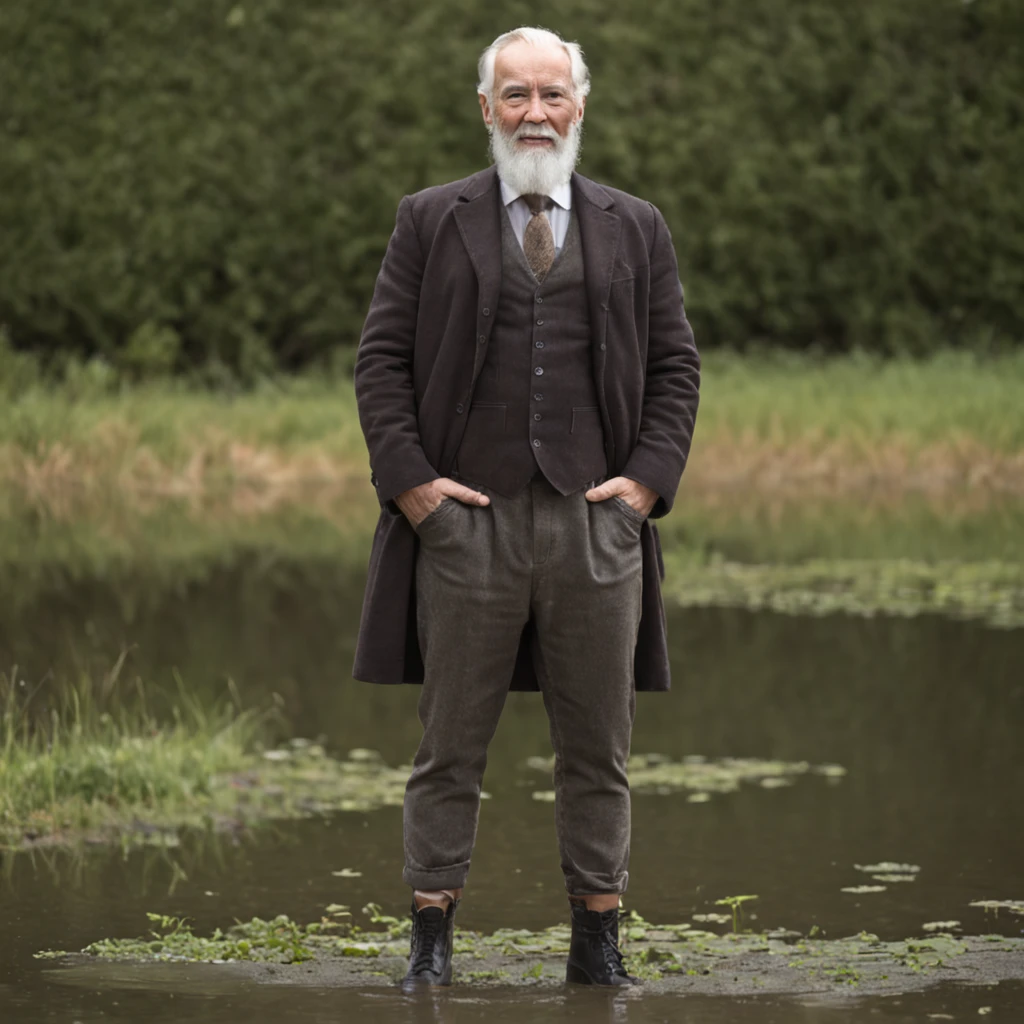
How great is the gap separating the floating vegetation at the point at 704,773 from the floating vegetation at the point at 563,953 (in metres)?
1.48

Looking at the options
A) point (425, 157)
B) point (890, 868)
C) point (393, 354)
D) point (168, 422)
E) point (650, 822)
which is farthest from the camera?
point (425, 157)

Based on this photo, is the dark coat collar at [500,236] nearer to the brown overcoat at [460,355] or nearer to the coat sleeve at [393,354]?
the brown overcoat at [460,355]

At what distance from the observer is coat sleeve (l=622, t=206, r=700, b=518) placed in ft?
13.4

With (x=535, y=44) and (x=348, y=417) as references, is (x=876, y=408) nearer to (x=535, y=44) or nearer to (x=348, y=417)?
(x=348, y=417)

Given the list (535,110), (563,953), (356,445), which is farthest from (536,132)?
(356,445)

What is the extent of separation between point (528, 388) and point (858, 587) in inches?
247

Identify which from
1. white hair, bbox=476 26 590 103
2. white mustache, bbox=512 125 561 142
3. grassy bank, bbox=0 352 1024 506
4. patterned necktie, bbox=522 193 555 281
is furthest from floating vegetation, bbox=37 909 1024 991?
grassy bank, bbox=0 352 1024 506

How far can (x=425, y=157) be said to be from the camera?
16984 millimetres

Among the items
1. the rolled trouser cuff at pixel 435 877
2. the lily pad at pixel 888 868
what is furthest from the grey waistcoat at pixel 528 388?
the lily pad at pixel 888 868

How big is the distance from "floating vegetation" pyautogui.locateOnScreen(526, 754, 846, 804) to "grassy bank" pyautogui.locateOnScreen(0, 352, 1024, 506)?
7624mm

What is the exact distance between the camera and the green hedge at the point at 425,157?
1673cm

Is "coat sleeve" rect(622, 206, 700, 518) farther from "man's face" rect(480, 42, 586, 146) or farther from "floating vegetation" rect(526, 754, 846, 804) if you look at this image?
"floating vegetation" rect(526, 754, 846, 804)

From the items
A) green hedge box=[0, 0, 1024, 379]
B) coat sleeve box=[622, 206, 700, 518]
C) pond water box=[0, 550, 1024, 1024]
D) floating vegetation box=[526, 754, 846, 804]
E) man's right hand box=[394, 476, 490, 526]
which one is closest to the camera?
pond water box=[0, 550, 1024, 1024]

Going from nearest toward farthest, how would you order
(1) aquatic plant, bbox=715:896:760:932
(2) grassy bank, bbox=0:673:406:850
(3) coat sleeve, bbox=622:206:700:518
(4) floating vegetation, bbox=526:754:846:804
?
(3) coat sleeve, bbox=622:206:700:518 < (1) aquatic plant, bbox=715:896:760:932 < (2) grassy bank, bbox=0:673:406:850 < (4) floating vegetation, bbox=526:754:846:804
